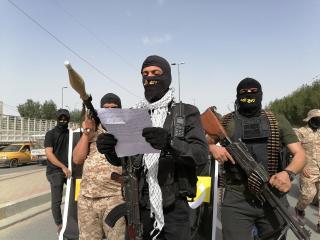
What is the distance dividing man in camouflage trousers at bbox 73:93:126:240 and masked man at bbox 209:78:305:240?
94 centimetres

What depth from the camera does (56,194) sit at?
21.7ft

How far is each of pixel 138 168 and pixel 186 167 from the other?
315 millimetres

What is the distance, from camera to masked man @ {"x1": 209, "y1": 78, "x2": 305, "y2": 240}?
3.76 metres

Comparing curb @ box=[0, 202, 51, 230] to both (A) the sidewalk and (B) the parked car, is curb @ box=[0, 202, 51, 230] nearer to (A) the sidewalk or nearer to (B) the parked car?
(A) the sidewalk

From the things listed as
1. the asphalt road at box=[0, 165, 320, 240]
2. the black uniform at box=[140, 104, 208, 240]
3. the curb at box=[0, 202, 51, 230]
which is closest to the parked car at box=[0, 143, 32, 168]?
the curb at box=[0, 202, 51, 230]

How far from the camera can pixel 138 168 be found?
292 centimetres

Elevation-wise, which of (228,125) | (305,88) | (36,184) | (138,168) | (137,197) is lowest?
(36,184)

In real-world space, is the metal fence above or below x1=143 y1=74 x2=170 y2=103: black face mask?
above

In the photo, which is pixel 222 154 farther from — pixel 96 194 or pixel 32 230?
pixel 32 230

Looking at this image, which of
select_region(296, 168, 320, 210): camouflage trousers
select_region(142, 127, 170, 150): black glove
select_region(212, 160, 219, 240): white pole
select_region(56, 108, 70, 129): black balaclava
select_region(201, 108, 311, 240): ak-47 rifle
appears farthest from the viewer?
select_region(296, 168, 320, 210): camouflage trousers

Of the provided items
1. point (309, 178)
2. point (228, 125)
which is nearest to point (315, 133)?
point (309, 178)

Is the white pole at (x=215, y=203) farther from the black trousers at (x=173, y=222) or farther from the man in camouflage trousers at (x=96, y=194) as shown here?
the black trousers at (x=173, y=222)

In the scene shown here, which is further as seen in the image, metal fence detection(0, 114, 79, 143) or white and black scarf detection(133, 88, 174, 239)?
metal fence detection(0, 114, 79, 143)

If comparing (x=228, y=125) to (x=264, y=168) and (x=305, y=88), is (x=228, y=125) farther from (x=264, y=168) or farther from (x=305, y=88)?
(x=305, y=88)
